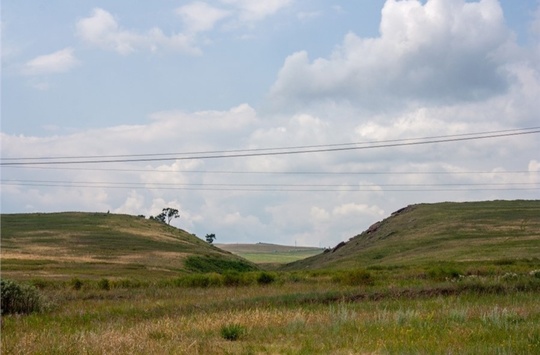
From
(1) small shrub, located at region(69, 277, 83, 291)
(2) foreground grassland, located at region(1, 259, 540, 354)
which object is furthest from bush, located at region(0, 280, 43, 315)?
(1) small shrub, located at region(69, 277, 83, 291)

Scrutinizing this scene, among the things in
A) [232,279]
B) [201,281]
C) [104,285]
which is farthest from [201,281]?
[104,285]

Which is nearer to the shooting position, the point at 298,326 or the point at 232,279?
the point at 298,326

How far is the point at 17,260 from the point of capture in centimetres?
7038

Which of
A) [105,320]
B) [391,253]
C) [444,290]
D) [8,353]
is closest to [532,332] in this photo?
[8,353]

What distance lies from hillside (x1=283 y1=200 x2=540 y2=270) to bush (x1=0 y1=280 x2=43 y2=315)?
148ft

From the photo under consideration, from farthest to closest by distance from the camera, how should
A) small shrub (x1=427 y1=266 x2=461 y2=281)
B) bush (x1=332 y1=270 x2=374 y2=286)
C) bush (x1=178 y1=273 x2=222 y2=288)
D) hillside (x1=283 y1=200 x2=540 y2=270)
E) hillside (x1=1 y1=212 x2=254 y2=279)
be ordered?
hillside (x1=283 y1=200 x2=540 y2=270) < hillside (x1=1 y1=212 x2=254 y2=279) < bush (x1=178 y1=273 x2=222 y2=288) < bush (x1=332 y1=270 x2=374 y2=286) < small shrub (x1=427 y1=266 x2=461 y2=281)

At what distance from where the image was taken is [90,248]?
9100 centimetres

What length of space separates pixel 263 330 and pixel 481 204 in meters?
117

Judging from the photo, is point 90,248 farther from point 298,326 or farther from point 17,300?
point 298,326

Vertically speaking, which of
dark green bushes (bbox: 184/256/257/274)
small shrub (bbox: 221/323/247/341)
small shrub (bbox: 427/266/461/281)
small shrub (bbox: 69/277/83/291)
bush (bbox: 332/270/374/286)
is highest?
small shrub (bbox: 221/323/247/341)

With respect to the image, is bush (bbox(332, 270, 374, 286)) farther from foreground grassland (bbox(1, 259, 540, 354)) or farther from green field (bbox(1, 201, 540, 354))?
foreground grassland (bbox(1, 259, 540, 354))

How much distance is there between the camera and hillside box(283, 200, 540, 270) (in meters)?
68.9

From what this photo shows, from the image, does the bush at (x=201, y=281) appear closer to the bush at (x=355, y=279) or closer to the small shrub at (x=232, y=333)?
the bush at (x=355, y=279)

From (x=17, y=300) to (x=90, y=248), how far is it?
6814 centimetres
